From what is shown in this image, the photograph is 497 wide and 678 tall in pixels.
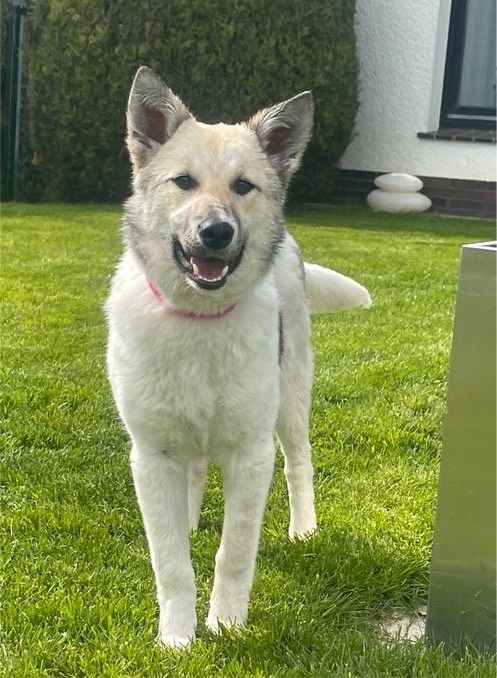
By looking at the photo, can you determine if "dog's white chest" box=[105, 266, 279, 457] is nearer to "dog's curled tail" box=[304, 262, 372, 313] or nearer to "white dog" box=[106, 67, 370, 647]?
"white dog" box=[106, 67, 370, 647]

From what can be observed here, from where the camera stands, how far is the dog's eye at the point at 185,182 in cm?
274

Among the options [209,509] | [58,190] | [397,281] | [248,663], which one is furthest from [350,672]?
[58,190]

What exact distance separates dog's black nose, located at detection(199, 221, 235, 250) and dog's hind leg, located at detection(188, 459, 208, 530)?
1037mm

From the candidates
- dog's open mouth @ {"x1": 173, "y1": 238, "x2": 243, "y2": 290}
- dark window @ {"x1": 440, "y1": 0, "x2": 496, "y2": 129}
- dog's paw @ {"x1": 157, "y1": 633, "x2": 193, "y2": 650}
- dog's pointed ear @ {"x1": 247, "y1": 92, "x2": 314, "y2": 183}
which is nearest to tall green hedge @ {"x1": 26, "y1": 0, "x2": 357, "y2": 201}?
dark window @ {"x1": 440, "y1": 0, "x2": 496, "y2": 129}

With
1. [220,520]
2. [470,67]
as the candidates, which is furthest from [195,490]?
[470,67]

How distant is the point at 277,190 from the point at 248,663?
139cm

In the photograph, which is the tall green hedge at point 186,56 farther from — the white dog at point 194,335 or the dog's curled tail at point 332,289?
the white dog at point 194,335

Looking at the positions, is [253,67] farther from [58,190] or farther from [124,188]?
[58,190]

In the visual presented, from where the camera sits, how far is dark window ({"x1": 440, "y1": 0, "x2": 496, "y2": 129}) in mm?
11680

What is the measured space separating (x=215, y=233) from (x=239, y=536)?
877 millimetres

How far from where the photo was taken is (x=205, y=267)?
8.84 feet

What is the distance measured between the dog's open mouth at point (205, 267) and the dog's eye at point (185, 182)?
6.2 inches

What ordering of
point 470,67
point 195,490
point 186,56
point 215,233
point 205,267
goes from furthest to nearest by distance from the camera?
point 470,67
point 186,56
point 195,490
point 205,267
point 215,233

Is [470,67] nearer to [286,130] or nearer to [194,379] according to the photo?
[286,130]
